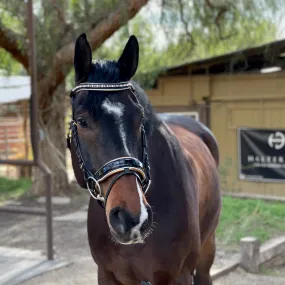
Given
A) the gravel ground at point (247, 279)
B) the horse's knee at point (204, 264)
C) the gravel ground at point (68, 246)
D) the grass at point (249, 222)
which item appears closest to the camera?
the horse's knee at point (204, 264)

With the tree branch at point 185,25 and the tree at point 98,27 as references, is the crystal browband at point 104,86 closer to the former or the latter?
the tree at point 98,27

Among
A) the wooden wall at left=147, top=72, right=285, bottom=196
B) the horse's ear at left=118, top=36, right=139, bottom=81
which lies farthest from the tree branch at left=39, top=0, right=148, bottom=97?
the horse's ear at left=118, top=36, right=139, bottom=81

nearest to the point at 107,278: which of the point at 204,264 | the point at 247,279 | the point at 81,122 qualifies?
the point at 81,122

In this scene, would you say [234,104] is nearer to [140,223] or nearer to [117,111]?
[117,111]

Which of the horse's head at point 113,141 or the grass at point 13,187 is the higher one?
the horse's head at point 113,141

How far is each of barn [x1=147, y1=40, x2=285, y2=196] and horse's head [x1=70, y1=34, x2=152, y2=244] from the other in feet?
23.2

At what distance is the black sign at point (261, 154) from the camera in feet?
30.9

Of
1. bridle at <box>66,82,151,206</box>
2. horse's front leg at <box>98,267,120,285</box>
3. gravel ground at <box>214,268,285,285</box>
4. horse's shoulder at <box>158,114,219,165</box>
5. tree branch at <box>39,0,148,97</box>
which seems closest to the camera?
bridle at <box>66,82,151,206</box>

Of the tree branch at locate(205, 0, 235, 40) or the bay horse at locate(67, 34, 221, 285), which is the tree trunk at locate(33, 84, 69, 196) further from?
the bay horse at locate(67, 34, 221, 285)

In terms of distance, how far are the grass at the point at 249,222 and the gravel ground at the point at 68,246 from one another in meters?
0.45

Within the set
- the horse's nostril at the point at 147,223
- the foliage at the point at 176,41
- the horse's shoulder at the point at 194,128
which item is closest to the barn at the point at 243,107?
the foliage at the point at 176,41

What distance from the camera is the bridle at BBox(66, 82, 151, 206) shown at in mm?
1987

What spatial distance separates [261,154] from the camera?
960cm

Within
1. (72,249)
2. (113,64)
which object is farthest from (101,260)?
(72,249)
